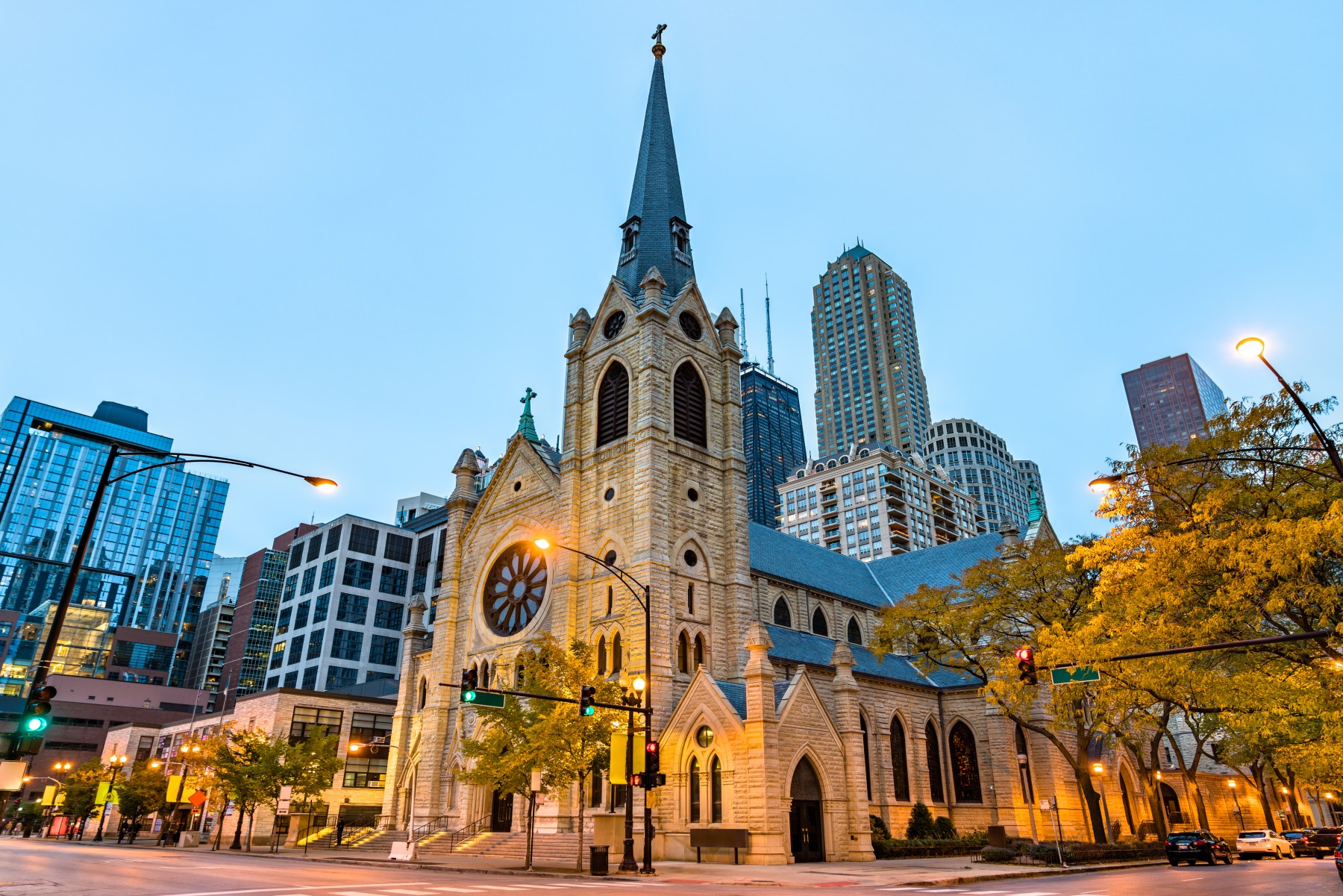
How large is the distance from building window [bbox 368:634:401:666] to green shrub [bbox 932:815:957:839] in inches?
2831

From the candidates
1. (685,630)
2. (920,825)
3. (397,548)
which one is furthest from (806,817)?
(397,548)

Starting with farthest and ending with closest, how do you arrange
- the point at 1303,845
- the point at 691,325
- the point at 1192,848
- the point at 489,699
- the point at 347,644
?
the point at 347,644, the point at 691,325, the point at 1303,845, the point at 1192,848, the point at 489,699


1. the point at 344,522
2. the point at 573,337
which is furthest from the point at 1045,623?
the point at 344,522

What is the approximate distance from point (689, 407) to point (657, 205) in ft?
45.2

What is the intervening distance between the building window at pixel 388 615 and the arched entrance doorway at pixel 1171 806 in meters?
76.8

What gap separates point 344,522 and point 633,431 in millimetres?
67867

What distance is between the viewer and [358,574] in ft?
329

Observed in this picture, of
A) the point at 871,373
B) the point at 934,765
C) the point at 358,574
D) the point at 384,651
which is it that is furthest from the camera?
the point at 871,373

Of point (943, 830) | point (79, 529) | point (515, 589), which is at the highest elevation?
point (79, 529)

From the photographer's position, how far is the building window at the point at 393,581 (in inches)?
4013

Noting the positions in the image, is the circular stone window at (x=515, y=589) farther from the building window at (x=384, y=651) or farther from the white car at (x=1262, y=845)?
the building window at (x=384, y=651)

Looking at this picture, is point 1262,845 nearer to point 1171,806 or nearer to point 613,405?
point 1171,806

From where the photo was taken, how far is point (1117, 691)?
28.1 meters

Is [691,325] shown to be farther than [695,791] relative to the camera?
Yes
